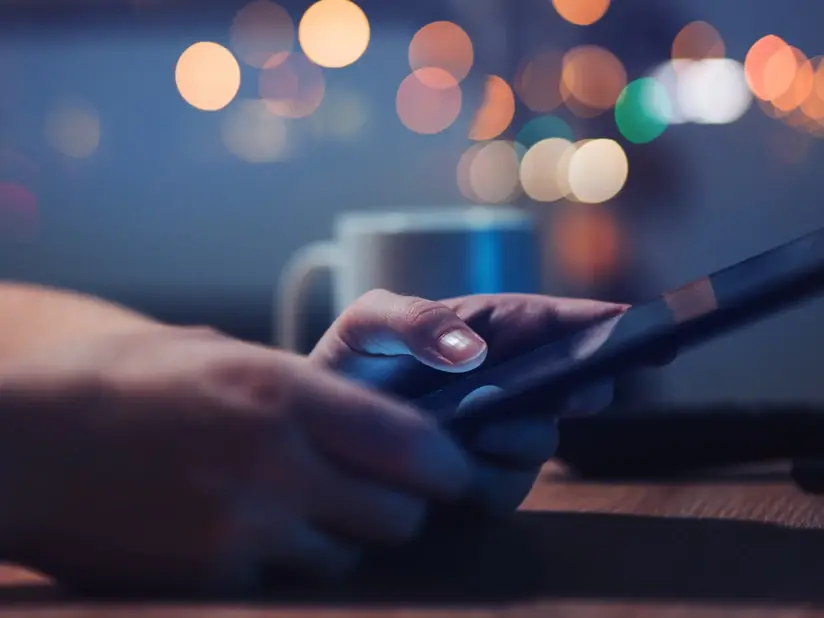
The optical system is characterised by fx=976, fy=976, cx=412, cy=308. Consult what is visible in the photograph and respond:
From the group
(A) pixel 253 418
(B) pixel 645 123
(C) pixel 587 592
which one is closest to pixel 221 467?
(A) pixel 253 418

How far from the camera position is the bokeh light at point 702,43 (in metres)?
1.15

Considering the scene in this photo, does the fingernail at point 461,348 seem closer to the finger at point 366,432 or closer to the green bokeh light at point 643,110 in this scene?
the finger at point 366,432

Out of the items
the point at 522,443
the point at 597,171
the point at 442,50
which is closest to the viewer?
the point at 522,443

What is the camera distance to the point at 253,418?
12.8 inches

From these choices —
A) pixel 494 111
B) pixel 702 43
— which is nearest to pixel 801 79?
pixel 702 43

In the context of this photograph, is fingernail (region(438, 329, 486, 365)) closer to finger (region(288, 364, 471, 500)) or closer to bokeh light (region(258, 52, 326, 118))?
finger (region(288, 364, 471, 500))

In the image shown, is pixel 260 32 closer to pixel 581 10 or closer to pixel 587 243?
pixel 581 10

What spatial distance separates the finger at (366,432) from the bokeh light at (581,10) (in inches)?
61.0

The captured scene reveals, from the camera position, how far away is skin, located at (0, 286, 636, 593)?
0.32 m

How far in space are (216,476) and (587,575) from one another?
0.43 feet

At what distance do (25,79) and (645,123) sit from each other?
1.33 meters

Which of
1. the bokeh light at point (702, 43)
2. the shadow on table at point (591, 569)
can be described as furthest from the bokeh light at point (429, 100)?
the shadow on table at point (591, 569)

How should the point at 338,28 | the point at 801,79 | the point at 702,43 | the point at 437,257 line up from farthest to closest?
the point at 338,28 → the point at 702,43 → the point at 801,79 → the point at 437,257

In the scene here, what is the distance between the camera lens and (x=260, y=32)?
1.89 meters
